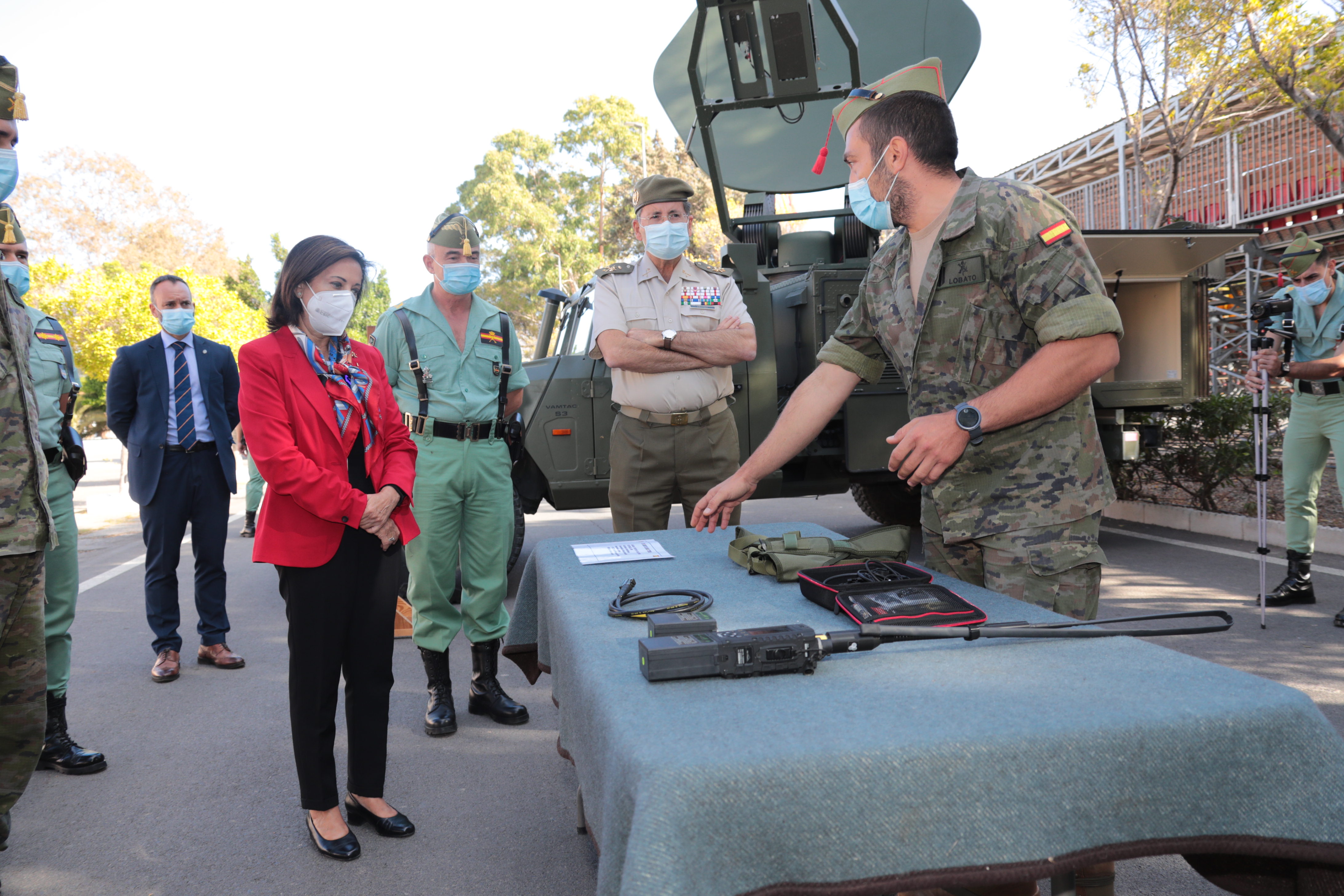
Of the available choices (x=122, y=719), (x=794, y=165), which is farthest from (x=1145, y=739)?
(x=794, y=165)

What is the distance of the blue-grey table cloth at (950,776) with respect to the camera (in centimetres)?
110

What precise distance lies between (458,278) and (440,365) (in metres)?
0.38

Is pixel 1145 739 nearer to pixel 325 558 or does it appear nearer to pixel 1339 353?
pixel 325 558

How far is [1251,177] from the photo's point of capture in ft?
59.7

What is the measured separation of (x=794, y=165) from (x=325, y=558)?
5.33 meters

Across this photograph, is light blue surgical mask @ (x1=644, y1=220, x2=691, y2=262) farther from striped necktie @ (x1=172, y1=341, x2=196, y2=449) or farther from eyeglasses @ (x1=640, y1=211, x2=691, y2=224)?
striped necktie @ (x1=172, y1=341, x2=196, y2=449)

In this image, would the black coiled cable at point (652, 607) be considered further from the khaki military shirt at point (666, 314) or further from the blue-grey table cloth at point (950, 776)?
the khaki military shirt at point (666, 314)

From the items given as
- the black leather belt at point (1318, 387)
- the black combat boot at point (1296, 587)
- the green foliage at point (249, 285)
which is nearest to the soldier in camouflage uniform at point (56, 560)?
the black combat boot at point (1296, 587)

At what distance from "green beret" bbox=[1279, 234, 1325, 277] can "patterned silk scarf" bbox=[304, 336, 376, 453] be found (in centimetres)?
530

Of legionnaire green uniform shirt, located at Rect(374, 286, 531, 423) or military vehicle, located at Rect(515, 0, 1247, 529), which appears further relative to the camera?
military vehicle, located at Rect(515, 0, 1247, 529)

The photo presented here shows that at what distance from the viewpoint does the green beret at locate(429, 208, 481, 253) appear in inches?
153

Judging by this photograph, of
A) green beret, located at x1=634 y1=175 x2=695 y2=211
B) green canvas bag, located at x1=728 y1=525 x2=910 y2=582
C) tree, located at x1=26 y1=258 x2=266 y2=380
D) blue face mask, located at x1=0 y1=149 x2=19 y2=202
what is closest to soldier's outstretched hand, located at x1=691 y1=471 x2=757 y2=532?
green canvas bag, located at x1=728 y1=525 x2=910 y2=582

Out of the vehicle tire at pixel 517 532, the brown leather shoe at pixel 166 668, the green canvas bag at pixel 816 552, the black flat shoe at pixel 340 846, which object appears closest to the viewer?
the green canvas bag at pixel 816 552

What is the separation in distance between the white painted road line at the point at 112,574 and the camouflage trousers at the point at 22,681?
14.0 feet
